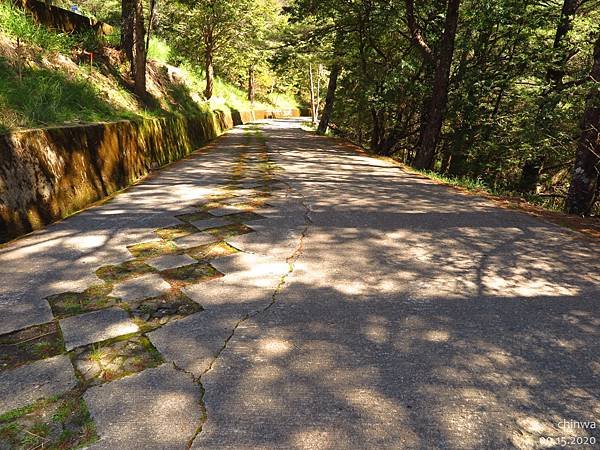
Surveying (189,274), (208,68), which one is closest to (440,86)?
(189,274)

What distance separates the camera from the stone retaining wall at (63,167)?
13.2 ft

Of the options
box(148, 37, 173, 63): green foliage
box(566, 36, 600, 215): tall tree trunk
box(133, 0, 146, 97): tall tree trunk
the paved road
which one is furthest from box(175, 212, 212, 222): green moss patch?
box(148, 37, 173, 63): green foliage

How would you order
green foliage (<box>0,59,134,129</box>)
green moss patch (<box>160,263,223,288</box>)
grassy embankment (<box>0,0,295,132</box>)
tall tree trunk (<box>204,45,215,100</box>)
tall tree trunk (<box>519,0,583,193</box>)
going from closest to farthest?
green moss patch (<box>160,263,223,288</box>) < green foliage (<box>0,59,134,129</box>) < grassy embankment (<box>0,0,295,132</box>) < tall tree trunk (<box>519,0,583,193</box>) < tall tree trunk (<box>204,45,215,100</box>)

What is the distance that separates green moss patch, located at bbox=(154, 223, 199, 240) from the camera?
4.27 m

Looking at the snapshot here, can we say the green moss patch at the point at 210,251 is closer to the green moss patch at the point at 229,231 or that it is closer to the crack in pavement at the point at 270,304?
the green moss patch at the point at 229,231

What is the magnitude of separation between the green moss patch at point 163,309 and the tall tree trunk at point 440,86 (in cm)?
914

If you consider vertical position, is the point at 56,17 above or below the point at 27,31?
above

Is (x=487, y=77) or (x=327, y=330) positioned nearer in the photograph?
(x=327, y=330)

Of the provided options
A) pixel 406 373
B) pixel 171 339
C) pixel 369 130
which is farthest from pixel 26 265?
pixel 369 130

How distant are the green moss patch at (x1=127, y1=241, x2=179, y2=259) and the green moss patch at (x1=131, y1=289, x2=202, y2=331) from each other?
0.89 meters

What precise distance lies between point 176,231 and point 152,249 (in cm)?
59

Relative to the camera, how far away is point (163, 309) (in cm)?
276

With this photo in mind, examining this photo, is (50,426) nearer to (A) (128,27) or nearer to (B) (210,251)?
(B) (210,251)

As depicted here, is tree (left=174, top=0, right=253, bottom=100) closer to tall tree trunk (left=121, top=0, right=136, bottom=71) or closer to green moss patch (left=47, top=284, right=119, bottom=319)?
tall tree trunk (left=121, top=0, right=136, bottom=71)
